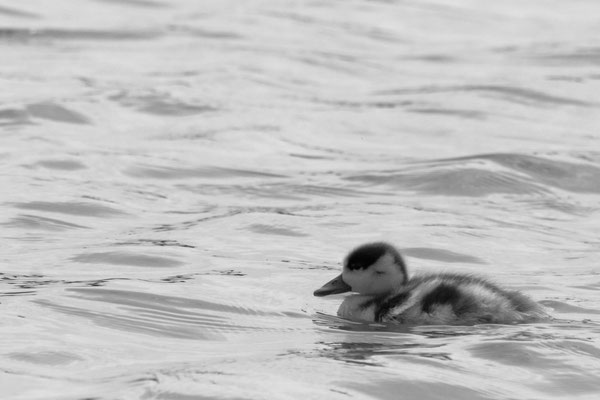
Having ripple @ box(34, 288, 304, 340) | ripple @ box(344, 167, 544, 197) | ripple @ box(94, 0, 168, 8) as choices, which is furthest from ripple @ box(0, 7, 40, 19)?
ripple @ box(34, 288, 304, 340)

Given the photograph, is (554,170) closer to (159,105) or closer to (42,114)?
(159,105)

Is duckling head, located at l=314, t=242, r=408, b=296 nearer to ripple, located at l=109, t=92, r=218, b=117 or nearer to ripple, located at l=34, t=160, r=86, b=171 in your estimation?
ripple, located at l=34, t=160, r=86, b=171

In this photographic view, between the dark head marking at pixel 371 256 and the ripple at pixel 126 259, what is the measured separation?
1348 millimetres

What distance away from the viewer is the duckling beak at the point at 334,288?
24.3 feet

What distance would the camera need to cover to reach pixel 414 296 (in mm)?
7113

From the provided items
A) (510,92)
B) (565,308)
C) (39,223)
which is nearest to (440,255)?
(565,308)

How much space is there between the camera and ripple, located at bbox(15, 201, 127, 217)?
9.69m

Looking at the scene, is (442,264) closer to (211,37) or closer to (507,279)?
(507,279)

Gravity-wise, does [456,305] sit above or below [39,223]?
above

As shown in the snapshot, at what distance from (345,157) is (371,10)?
31.3ft

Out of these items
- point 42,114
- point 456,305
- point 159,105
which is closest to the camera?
point 456,305

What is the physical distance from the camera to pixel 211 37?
17.9m

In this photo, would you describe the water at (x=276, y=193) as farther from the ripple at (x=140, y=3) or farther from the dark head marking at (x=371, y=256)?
the dark head marking at (x=371, y=256)

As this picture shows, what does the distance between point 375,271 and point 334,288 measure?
0.70ft
